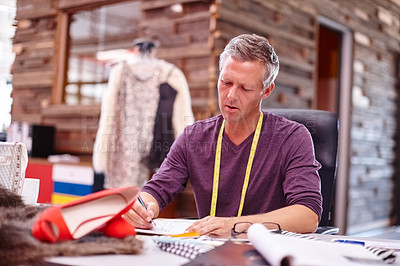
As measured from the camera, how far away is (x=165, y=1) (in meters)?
3.62

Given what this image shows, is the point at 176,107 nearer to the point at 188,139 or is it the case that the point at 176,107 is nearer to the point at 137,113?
the point at 137,113

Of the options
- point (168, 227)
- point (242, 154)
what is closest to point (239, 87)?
point (242, 154)

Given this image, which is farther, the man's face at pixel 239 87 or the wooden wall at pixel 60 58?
the wooden wall at pixel 60 58

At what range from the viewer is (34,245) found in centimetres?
75

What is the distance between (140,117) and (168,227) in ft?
6.90

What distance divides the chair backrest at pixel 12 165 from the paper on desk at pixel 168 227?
36cm


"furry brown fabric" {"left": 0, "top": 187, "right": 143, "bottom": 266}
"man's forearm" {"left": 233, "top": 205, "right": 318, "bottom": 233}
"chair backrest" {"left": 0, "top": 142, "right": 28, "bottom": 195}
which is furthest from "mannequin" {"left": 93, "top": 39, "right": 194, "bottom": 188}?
"furry brown fabric" {"left": 0, "top": 187, "right": 143, "bottom": 266}

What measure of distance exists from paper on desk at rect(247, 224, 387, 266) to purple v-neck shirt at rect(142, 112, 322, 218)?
694 mm

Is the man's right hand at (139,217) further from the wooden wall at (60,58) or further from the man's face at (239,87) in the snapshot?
the wooden wall at (60,58)

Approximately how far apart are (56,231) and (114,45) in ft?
28.8

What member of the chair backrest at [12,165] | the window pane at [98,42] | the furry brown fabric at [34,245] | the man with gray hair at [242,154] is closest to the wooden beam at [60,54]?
the window pane at [98,42]

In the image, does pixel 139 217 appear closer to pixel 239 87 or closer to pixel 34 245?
pixel 34 245

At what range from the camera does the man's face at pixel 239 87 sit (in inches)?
61.8

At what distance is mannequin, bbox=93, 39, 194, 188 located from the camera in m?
3.17
